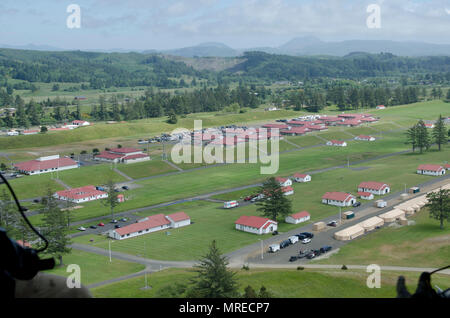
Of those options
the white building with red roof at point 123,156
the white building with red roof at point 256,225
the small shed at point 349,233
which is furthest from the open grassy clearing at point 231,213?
the white building with red roof at point 123,156

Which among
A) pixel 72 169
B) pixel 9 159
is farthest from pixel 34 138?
pixel 72 169

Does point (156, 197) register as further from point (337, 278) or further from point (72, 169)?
point (337, 278)

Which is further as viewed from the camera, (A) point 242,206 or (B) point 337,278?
(A) point 242,206

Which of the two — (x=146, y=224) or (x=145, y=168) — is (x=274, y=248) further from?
(x=145, y=168)

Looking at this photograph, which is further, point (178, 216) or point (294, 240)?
point (178, 216)

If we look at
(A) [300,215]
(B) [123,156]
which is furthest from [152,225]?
(B) [123,156]
